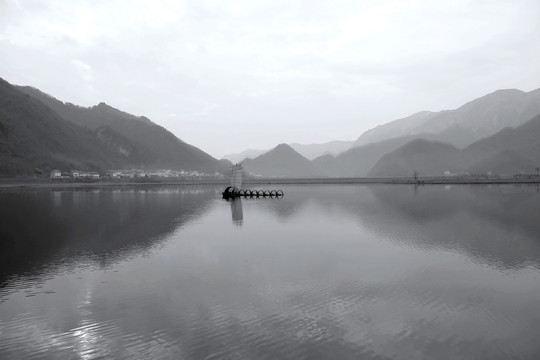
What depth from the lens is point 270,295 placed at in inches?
1016

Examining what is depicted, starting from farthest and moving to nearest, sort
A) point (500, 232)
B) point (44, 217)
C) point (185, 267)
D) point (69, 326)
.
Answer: point (44, 217) < point (500, 232) < point (185, 267) < point (69, 326)

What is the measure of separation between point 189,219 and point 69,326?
5031cm

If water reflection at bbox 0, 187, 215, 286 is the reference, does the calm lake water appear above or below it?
below

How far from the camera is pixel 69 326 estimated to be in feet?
66.8

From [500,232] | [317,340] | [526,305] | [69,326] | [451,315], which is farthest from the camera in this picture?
[500,232]

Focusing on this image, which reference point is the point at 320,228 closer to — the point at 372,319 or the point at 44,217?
the point at 372,319

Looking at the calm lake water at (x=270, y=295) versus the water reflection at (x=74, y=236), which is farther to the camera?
the water reflection at (x=74, y=236)

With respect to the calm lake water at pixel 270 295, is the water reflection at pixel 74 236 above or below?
above

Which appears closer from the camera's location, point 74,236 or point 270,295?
point 270,295

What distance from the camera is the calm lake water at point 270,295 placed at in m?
18.1

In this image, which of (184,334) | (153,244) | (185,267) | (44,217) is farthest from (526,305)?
(44,217)

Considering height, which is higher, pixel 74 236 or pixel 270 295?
pixel 74 236

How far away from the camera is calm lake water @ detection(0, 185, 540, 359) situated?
18109 mm

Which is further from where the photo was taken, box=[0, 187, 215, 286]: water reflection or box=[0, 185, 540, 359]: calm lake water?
box=[0, 187, 215, 286]: water reflection
